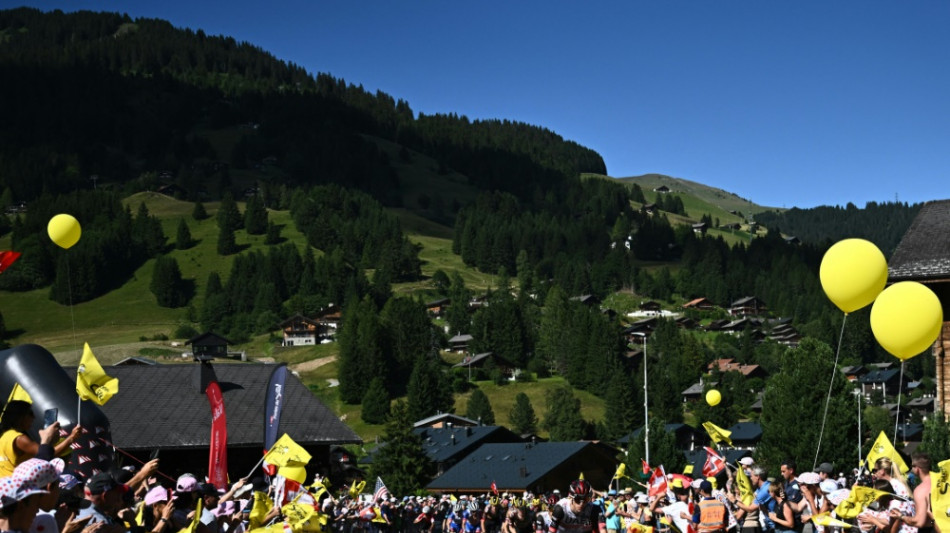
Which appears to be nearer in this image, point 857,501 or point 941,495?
point 941,495

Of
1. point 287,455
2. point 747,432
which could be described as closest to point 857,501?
point 287,455

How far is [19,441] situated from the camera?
7684 mm

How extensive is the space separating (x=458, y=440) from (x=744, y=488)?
239 feet

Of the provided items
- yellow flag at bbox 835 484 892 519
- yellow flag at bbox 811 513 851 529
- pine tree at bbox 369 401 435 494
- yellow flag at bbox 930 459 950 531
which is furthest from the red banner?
pine tree at bbox 369 401 435 494

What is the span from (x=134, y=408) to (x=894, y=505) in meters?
33.6

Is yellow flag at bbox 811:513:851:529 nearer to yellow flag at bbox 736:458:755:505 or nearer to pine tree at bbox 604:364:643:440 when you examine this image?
yellow flag at bbox 736:458:755:505

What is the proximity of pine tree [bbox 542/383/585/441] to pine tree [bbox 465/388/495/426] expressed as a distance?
18.6 ft

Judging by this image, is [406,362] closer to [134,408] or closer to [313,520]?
[134,408]

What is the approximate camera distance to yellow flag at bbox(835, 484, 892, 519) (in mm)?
10203

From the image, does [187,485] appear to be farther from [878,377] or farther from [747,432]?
[878,377]

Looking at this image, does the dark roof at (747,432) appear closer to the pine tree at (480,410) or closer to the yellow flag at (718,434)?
the pine tree at (480,410)

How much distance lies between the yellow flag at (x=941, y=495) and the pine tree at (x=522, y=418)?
10122 centimetres

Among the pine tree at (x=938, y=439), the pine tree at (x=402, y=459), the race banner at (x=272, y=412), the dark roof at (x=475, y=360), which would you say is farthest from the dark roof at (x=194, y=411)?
the dark roof at (x=475, y=360)

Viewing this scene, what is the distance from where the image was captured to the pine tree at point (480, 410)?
113 metres
